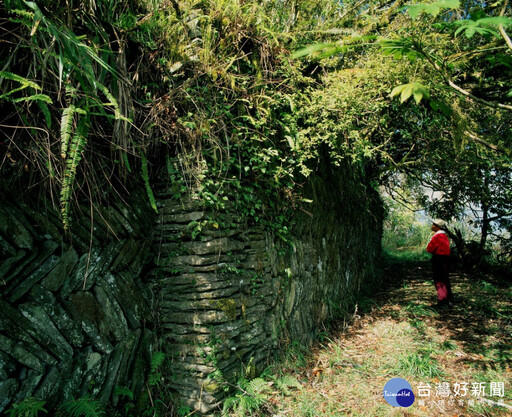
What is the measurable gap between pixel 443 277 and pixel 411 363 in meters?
2.39

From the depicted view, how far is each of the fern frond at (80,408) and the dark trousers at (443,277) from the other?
5412mm

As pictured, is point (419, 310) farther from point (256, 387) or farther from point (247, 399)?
point (247, 399)

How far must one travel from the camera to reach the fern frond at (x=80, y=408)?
6.97 feet

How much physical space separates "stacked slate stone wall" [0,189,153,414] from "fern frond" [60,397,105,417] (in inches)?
2.8

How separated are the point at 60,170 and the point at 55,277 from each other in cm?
75

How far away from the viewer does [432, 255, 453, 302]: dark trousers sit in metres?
5.48

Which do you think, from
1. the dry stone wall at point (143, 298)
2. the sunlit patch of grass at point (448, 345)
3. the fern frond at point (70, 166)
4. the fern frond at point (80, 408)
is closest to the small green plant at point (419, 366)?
the sunlit patch of grass at point (448, 345)

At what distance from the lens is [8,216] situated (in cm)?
203

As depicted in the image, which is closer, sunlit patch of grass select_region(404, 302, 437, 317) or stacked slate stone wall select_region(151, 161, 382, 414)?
stacked slate stone wall select_region(151, 161, 382, 414)

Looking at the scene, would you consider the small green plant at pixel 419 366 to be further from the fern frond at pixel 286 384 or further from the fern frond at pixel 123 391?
the fern frond at pixel 123 391

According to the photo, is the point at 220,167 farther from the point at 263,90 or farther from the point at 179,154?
the point at 263,90

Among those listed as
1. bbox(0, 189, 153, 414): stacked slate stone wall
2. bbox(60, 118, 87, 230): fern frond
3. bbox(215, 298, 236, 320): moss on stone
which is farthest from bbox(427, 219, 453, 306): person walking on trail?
bbox(60, 118, 87, 230): fern frond

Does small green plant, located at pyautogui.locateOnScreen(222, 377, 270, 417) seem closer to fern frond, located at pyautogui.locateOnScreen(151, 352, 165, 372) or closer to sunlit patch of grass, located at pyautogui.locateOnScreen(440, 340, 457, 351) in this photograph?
fern frond, located at pyautogui.locateOnScreen(151, 352, 165, 372)

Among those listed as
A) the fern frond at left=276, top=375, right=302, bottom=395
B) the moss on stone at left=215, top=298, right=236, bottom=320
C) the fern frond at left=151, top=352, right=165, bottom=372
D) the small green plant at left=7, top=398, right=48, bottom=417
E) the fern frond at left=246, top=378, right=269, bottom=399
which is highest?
the moss on stone at left=215, top=298, right=236, bottom=320
